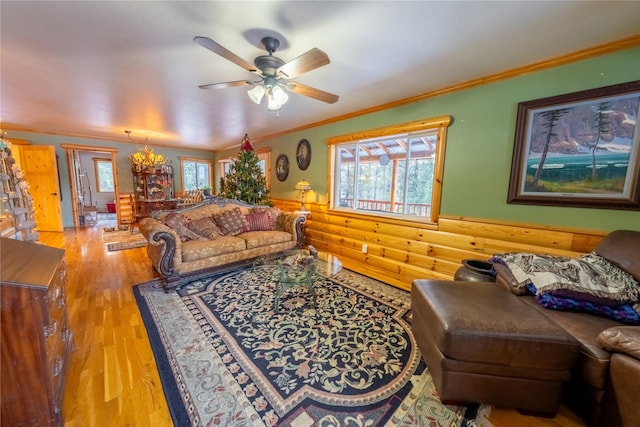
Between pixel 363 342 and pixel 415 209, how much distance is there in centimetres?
216

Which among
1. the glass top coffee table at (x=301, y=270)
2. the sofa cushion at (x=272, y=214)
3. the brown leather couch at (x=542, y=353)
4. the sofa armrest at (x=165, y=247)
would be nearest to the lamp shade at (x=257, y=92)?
the glass top coffee table at (x=301, y=270)

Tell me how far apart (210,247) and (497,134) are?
3.50 meters

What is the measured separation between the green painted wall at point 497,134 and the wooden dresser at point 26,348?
328 cm

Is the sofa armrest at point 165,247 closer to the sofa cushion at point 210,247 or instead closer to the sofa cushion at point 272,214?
the sofa cushion at point 210,247

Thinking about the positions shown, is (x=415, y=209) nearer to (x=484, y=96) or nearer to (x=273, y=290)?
(x=484, y=96)

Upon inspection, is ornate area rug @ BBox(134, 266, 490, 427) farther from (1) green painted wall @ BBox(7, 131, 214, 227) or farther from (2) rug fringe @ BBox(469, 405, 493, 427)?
(1) green painted wall @ BBox(7, 131, 214, 227)

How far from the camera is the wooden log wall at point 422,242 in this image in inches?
84.2

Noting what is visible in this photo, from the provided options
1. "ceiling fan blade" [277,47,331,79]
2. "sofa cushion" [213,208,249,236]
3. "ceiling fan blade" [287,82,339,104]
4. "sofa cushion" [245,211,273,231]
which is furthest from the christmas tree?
"ceiling fan blade" [277,47,331,79]

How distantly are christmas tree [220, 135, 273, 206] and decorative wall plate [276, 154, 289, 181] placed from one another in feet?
1.75

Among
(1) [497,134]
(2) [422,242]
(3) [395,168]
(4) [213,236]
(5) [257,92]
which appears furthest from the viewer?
(3) [395,168]

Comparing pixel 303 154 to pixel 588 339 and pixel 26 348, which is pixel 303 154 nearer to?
pixel 26 348

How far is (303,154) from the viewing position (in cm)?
457

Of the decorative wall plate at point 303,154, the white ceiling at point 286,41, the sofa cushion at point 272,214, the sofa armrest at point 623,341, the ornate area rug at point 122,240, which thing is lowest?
the ornate area rug at point 122,240

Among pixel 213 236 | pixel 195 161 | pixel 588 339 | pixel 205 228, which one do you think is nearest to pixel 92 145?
pixel 195 161
